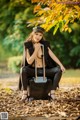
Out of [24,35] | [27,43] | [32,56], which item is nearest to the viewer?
[32,56]

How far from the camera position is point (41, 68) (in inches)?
277

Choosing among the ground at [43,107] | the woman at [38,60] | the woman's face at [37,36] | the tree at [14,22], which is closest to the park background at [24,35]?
the tree at [14,22]

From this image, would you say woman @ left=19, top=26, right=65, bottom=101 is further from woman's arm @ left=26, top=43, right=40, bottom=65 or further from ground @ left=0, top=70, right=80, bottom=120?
ground @ left=0, top=70, right=80, bottom=120

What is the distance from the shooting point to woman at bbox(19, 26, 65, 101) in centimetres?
696

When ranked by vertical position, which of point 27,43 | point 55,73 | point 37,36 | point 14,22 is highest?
point 37,36

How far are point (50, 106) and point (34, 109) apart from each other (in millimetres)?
277

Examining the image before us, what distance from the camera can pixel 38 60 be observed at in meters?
7.08

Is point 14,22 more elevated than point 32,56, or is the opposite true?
point 32,56

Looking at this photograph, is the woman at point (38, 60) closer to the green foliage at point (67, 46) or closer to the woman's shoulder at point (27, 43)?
the woman's shoulder at point (27, 43)

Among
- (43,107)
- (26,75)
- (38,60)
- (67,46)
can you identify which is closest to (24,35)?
(67,46)

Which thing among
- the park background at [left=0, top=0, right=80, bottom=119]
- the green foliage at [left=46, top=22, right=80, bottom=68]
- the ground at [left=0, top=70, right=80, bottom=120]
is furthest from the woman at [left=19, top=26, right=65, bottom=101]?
the green foliage at [left=46, top=22, right=80, bottom=68]

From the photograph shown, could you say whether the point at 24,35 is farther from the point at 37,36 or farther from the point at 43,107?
the point at 43,107

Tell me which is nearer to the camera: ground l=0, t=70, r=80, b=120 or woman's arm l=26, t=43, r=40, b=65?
ground l=0, t=70, r=80, b=120

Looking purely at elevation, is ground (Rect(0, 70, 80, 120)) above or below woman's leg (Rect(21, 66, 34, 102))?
below
